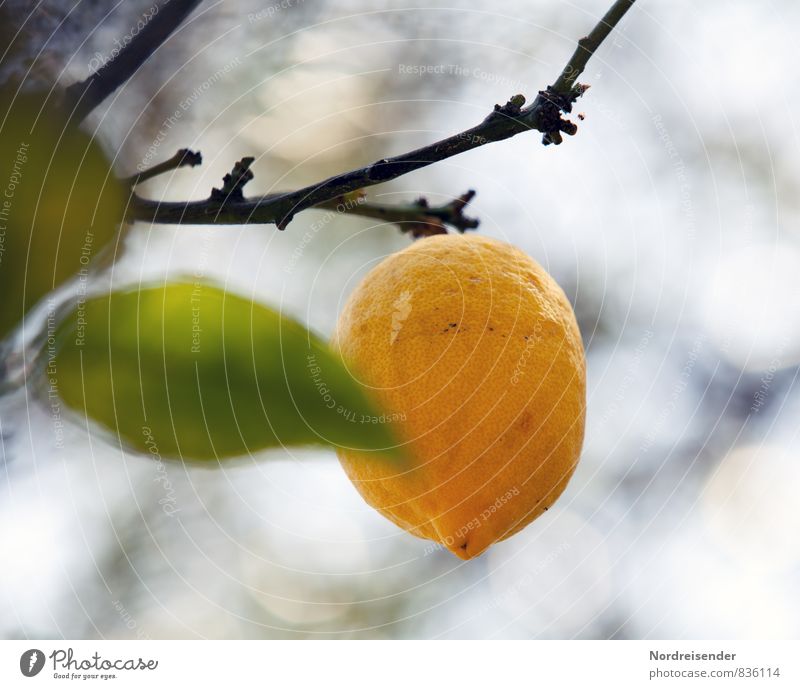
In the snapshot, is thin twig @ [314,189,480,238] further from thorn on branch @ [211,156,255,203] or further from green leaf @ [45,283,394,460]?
green leaf @ [45,283,394,460]

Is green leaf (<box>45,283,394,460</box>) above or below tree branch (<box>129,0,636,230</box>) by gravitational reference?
below

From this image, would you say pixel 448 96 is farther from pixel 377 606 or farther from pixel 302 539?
pixel 377 606

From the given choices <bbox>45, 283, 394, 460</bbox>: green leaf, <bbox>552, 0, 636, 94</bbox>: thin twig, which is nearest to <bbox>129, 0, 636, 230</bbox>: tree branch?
<bbox>552, 0, 636, 94</bbox>: thin twig

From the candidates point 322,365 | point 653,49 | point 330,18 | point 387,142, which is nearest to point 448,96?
point 387,142
